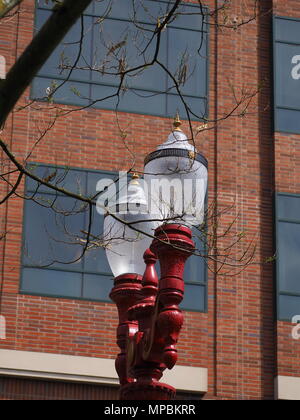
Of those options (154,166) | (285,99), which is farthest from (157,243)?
(285,99)

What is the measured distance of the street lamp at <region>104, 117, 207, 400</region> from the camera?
8719 mm

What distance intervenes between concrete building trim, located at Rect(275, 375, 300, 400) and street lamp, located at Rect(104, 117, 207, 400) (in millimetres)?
9372

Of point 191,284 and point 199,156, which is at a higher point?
point 191,284

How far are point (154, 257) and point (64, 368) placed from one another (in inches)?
368

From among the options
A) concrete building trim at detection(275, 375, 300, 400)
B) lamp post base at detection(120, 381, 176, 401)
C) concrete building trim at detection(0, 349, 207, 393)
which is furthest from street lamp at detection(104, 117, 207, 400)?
concrete building trim at detection(275, 375, 300, 400)

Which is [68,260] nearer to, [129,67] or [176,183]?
[129,67]

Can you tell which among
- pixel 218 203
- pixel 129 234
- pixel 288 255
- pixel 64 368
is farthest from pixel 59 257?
pixel 129 234

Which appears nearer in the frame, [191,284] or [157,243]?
[157,243]

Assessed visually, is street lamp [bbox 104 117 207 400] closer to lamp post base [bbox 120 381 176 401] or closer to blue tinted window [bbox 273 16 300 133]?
lamp post base [bbox 120 381 176 401]

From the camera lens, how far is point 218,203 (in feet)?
66.8

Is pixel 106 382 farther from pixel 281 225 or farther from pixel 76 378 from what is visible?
pixel 281 225

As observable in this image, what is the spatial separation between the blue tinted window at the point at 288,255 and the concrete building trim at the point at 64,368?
2409 mm

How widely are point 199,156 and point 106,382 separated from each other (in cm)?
1016

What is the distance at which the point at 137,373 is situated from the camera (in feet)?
30.3
